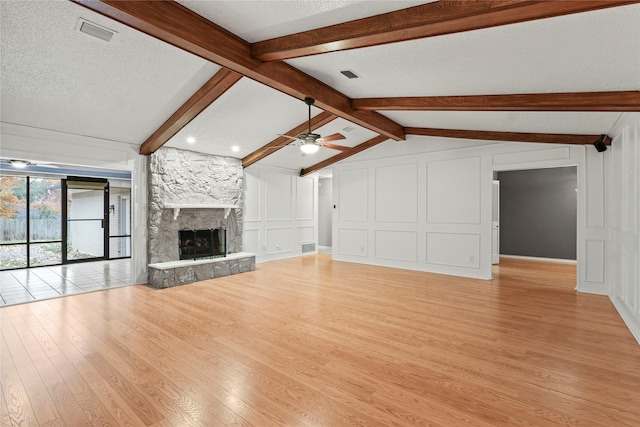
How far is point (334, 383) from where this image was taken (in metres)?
2.42

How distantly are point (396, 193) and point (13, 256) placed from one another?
30.3ft

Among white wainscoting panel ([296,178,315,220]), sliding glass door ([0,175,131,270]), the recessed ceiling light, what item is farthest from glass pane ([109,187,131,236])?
white wainscoting panel ([296,178,315,220])

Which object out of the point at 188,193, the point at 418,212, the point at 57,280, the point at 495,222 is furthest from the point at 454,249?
the point at 57,280

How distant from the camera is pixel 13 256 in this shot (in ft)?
23.5

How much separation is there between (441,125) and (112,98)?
18.1ft

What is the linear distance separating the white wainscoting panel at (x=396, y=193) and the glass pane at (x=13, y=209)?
8.57m

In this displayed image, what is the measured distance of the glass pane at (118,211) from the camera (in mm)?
8750

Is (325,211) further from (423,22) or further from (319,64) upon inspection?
(423,22)

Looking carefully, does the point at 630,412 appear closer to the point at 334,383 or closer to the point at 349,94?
the point at 334,383

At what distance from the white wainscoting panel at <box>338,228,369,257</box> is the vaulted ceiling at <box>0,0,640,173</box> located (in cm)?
338

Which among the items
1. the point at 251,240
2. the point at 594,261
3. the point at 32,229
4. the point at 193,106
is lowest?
the point at 594,261

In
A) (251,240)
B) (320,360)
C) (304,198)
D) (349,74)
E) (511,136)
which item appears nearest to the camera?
(320,360)

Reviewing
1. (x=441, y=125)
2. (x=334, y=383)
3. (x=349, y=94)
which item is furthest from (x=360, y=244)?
(x=334, y=383)

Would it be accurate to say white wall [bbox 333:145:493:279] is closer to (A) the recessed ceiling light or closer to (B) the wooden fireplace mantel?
(B) the wooden fireplace mantel
